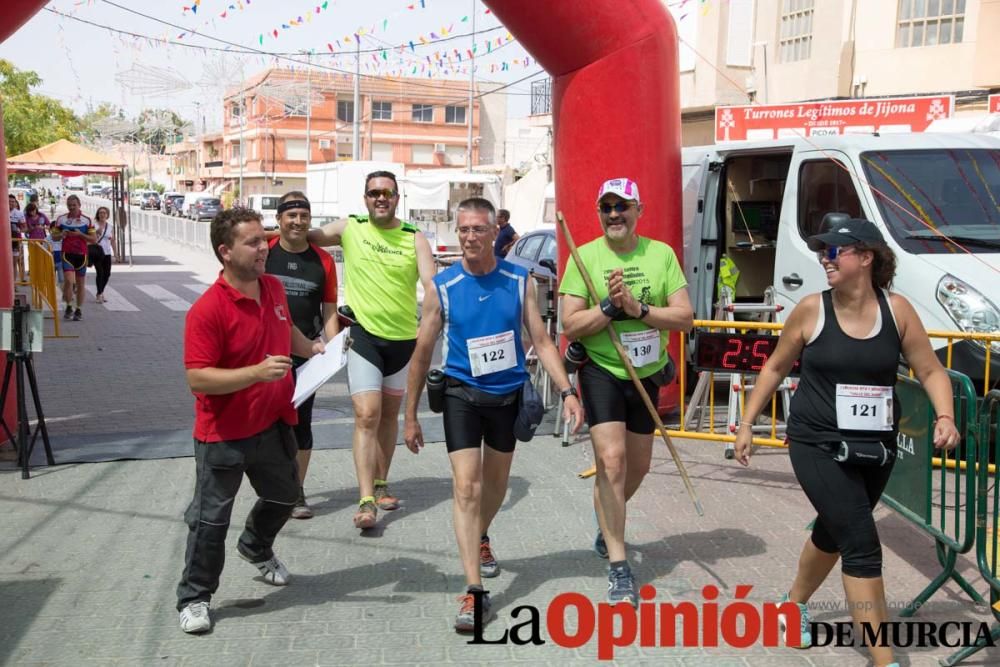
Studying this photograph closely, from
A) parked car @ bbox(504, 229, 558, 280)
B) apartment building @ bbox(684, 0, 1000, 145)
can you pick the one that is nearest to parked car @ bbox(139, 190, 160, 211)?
apartment building @ bbox(684, 0, 1000, 145)

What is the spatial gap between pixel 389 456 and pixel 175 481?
161cm

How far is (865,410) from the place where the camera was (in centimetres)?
417

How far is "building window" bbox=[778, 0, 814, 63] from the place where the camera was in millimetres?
23406

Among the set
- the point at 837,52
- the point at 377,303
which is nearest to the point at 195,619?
the point at 377,303

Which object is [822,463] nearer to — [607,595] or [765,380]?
[765,380]

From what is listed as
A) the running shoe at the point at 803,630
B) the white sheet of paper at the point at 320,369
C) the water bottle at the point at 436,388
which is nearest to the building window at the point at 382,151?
the water bottle at the point at 436,388

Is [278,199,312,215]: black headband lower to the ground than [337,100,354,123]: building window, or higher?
Result: lower

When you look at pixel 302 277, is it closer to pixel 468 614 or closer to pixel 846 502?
pixel 468 614

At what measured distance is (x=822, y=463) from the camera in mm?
4223

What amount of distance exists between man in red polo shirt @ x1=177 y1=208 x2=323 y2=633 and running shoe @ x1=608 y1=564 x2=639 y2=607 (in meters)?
1.60

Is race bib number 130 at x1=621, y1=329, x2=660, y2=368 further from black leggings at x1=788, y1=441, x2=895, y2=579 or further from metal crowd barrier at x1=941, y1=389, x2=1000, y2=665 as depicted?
metal crowd barrier at x1=941, y1=389, x2=1000, y2=665

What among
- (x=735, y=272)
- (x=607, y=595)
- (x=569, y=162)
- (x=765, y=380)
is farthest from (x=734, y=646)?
(x=735, y=272)

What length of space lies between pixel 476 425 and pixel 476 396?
0.14m

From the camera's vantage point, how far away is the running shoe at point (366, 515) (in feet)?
19.9
